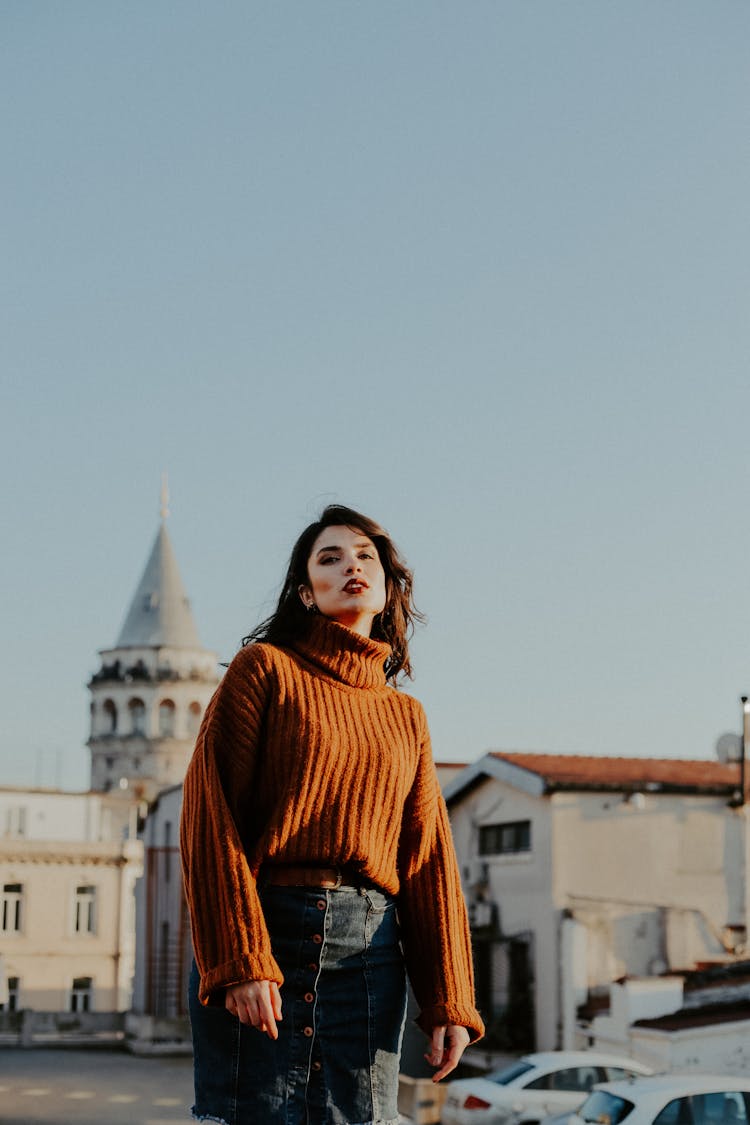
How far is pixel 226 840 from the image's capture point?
13.9 feet

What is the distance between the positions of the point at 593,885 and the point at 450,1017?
29096 millimetres

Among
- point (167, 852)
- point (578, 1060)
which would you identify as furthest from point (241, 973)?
point (167, 852)

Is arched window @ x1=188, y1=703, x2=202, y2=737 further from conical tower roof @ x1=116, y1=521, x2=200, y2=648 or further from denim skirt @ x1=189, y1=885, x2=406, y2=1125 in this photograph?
denim skirt @ x1=189, y1=885, x2=406, y2=1125

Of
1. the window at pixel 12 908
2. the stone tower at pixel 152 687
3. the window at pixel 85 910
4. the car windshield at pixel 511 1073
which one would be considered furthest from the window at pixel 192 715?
the car windshield at pixel 511 1073

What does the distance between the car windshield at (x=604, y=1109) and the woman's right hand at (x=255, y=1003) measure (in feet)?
41.2

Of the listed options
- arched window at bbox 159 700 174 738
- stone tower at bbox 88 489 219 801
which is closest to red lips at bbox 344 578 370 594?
stone tower at bbox 88 489 219 801

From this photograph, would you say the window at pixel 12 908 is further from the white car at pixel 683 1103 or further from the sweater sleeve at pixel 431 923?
the sweater sleeve at pixel 431 923

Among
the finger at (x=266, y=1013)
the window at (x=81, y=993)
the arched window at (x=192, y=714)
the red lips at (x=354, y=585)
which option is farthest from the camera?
the arched window at (x=192, y=714)

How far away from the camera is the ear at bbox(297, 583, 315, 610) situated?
16.4ft

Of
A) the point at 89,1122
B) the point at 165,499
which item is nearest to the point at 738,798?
the point at 89,1122

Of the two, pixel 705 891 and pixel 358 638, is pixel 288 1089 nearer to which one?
pixel 358 638

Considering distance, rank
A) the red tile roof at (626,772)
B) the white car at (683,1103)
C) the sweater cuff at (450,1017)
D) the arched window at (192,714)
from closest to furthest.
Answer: the sweater cuff at (450,1017) < the white car at (683,1103) < the red tile roof at (626,772) < the arched window at (192,714)

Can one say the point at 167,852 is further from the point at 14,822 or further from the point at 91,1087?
the point at 14,822

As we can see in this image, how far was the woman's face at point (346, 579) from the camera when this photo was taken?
4.86m
